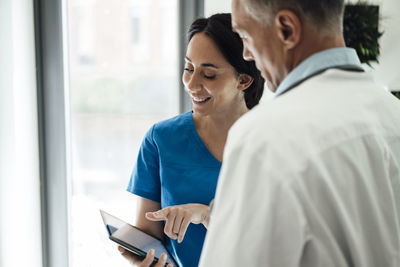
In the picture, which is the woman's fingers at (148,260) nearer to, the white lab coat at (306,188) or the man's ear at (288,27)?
the white lab coat at (306,188)

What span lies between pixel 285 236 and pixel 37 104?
5.00ft

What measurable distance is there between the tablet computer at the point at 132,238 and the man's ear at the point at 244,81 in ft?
1.78

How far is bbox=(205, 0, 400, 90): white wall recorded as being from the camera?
1.65 metres

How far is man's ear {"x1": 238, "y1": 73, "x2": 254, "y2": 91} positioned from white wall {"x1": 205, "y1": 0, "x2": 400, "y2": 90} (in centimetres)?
78

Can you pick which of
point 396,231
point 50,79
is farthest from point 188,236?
point 50,79

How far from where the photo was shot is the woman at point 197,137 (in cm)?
113

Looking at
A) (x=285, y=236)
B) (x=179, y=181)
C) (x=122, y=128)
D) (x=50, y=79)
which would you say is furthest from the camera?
(x=122, y=128)

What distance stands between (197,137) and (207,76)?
0.20 m

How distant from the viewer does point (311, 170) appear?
0.45 meters

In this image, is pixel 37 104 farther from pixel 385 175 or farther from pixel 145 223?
pixel 385 175

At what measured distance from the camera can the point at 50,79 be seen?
1693 millimetres

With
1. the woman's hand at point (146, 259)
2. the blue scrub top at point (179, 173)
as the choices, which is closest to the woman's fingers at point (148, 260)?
the woman's hand at point (146, 259)

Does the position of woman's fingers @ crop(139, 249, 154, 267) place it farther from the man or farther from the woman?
the man

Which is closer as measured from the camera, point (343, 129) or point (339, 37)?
point (343, 129)
